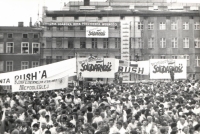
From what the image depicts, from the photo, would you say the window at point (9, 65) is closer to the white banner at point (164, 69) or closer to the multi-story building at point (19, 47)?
the multi-story building at point (19, 47)

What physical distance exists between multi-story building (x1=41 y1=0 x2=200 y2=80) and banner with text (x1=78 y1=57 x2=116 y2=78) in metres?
36.2

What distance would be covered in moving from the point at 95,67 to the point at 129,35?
37.2 meters

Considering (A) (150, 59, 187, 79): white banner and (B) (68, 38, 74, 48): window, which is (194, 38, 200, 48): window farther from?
(A) (150, 59, 187, 79): white banner

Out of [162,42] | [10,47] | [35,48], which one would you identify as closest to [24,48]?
[35,48]

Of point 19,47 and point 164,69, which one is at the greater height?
point 19,47

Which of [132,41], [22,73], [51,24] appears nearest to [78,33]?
[51,24]

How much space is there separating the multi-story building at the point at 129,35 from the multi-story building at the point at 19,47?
3.28 m

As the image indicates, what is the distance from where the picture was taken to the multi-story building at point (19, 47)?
190 ft

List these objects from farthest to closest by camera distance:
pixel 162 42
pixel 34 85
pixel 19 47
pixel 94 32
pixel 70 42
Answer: pixel 19 47 → pixel 162 42 → pixel 70 42 → pixel 94 32 → pixel 34 85

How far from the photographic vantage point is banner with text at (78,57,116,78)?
1834cm

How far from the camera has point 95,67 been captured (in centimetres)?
1856

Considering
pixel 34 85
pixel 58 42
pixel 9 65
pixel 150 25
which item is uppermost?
pixel 150 25

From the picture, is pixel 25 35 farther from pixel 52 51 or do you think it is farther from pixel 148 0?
pixel 148 0

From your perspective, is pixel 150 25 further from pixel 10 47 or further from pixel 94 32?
pixel 10 47
